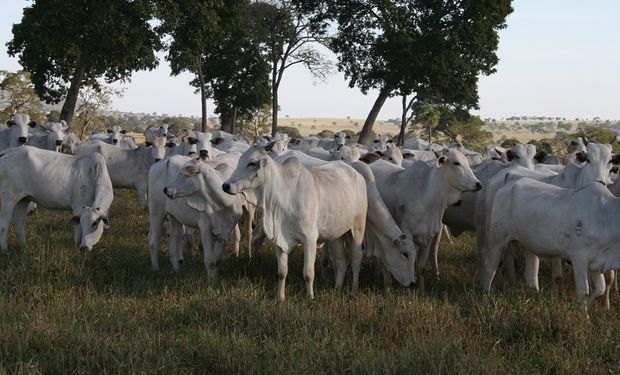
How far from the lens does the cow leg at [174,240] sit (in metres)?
9.82

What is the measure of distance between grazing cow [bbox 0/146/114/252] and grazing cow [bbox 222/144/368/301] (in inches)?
129

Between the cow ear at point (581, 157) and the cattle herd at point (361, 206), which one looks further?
the cow ear at point (581, 157)

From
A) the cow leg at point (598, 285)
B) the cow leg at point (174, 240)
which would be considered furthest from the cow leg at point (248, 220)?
the cow leg at point (598, 285)

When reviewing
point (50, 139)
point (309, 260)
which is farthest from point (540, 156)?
point (50, 139)

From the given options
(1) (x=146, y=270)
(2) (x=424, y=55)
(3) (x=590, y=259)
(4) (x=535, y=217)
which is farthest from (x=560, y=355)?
(2) (x=424, y=55)

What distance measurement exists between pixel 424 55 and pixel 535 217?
24.5 meters

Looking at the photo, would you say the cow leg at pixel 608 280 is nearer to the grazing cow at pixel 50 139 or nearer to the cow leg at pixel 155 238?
the cow leg at pixel 155 238

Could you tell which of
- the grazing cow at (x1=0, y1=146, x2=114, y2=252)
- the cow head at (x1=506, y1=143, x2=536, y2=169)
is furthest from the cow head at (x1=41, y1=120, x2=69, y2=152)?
the cow head at (x1=506, y1=143, x2=536, y2=169)

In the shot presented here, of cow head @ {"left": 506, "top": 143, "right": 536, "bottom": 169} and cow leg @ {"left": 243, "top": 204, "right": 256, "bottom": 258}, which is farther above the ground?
cow head @ {"left": 506, "top": 143, "right": 536, "bottom": 169}

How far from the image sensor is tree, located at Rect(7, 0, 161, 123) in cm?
2688

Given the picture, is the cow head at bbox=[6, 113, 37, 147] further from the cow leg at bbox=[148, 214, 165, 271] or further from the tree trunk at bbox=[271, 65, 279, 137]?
the tree trunk at bbox=[271, 65, 279, 137]

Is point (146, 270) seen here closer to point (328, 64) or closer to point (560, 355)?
point (560, 355)

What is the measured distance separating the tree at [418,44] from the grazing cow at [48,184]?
74.6ft

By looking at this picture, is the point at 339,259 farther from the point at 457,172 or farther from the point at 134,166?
the point at 134,166
